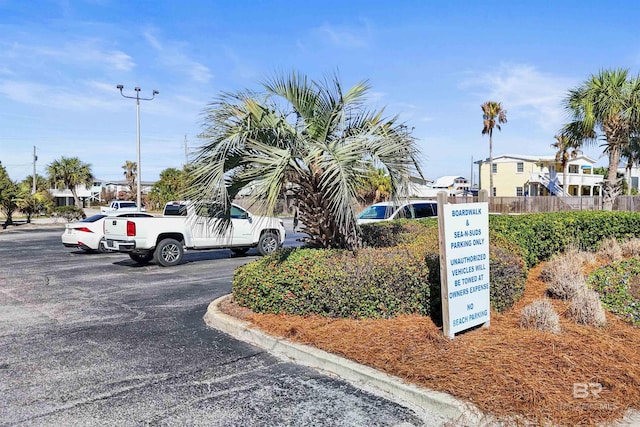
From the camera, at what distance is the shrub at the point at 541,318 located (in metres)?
5.32

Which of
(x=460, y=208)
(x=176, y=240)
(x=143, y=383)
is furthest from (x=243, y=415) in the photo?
(x=176, y=240)

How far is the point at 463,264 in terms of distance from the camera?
529cm

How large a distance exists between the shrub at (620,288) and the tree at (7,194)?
31482 mm

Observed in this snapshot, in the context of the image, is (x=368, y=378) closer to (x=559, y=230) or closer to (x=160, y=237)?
(x=559, y=230)

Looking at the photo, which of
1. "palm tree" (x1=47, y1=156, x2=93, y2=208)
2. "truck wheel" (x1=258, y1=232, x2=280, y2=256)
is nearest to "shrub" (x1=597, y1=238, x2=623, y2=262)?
"truck wheel" (x1=258, y1=232, x2=280, y2=256)

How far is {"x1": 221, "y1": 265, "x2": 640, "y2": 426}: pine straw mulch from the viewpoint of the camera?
12.8 feet

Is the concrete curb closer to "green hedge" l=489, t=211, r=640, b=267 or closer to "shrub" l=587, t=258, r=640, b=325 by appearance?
"shrub" l=587, t=258, r=640, b=325

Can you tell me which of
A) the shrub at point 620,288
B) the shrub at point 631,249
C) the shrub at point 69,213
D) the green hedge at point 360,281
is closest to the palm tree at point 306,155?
the green hedge at point 360,281

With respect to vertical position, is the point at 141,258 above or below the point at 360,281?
below

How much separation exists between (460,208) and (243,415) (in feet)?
9.58

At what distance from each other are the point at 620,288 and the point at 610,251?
3.18 m

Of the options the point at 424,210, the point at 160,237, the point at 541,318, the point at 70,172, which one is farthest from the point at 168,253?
the point at 70,172

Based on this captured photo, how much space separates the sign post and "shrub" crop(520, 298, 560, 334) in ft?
1.33

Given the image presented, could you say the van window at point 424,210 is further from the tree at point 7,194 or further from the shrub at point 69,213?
the shrub at point 69,213
